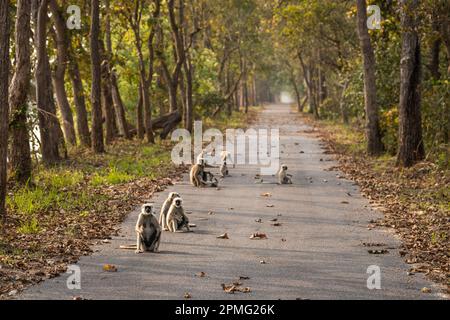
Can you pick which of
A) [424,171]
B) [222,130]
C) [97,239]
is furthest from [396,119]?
[222,130]

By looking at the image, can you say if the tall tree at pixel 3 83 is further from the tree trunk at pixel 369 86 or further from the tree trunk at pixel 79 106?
the tree trunk at pixel 79 106

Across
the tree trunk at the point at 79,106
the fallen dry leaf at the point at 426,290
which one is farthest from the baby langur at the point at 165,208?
the tree trunk at the point at 79,106

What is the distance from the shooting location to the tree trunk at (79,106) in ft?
101

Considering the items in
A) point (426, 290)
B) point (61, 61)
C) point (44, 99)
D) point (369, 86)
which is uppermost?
point (61, 61)

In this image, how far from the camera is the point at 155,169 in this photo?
23641 millimetres

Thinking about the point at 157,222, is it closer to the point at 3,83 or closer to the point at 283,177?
the point at 3,83

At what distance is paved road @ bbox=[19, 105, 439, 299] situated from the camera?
9.77 meters

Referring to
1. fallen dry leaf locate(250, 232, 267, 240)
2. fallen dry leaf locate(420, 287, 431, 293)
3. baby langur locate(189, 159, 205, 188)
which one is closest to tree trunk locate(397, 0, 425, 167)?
baby langur locate(189, 159, 205, 188)

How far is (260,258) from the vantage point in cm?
1184

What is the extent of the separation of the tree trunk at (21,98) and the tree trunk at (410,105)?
1042cm

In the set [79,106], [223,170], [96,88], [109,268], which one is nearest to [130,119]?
[79,106]

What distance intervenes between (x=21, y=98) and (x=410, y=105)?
35.5 feet

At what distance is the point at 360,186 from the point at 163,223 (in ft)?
24.4

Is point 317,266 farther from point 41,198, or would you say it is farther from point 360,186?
point 360,186
